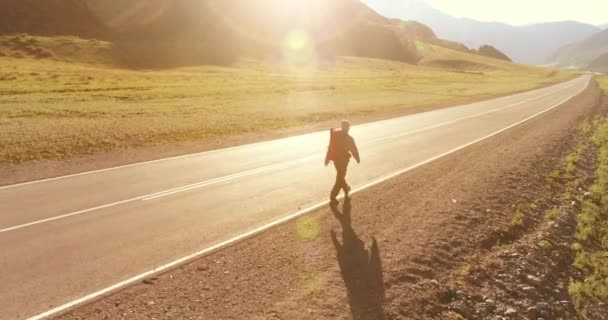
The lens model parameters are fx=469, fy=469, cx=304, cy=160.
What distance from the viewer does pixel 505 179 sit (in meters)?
14.5

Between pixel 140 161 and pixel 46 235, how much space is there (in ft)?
25.1

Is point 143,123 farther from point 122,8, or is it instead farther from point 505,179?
point 122,8

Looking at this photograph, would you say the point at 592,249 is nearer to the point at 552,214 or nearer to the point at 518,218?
the point at 552,214

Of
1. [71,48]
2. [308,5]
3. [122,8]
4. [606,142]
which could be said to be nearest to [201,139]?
[606,142]

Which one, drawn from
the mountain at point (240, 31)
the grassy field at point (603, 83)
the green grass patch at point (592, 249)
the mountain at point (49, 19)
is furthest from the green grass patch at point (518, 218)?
the mountain at point (49, 19)

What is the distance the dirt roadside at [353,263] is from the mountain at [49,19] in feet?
435

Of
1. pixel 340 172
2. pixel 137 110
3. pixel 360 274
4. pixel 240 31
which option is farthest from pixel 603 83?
pixel 360 274

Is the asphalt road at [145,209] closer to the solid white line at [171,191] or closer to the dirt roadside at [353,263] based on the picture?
the solid white line at [171,191]

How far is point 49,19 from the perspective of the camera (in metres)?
127

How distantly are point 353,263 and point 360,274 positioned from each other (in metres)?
0.43

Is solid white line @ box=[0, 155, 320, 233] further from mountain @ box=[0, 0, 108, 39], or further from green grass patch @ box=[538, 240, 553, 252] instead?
mountain @ box=[0, 0, 108, 39]

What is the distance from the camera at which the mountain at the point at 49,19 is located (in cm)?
12075

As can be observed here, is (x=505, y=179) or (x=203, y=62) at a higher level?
(x=203, y=62)

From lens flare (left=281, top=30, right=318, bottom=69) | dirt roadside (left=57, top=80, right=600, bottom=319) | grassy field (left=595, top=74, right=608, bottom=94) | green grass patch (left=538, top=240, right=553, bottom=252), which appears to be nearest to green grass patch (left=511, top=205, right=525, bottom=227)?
dirt roadside (left=57, top=80, right=600, bottom=319)
